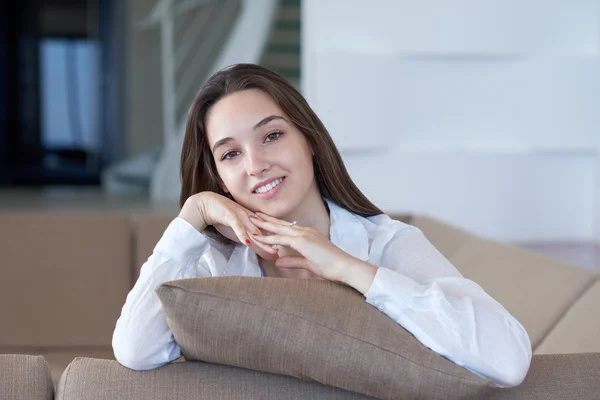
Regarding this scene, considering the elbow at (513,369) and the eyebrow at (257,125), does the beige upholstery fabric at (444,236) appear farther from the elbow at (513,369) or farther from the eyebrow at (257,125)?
the elbow at (513,369)

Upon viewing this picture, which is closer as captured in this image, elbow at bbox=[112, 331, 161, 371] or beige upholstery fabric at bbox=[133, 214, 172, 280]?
elbow at bbox=[112, 331, 161, 371]

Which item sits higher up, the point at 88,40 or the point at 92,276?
the point at 88,40

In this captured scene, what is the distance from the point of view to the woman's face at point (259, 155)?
59.7 inches

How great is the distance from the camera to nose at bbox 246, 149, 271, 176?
1.49 metres

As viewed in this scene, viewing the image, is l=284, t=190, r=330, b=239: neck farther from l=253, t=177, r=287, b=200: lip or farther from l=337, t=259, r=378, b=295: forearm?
l=337, t=259, r=378, b=295: forearm

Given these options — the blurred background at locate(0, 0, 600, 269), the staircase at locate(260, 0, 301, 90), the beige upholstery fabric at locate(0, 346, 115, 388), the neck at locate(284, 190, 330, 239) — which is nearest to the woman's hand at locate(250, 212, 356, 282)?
the neck at locate(284, 190, 330, 239)

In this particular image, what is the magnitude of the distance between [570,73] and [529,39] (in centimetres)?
35

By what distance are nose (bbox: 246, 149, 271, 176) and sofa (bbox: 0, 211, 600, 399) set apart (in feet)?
1.34

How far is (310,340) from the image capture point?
3.59 ft

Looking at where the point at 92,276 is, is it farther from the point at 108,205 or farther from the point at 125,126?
the point at 125,126

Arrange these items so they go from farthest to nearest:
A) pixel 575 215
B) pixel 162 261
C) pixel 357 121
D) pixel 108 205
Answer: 1. pixel 108 205
2. pixel 575 215
3. pixel 357 121
4. pixel 162 261

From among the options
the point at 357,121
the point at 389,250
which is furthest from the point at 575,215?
the point at 389,250

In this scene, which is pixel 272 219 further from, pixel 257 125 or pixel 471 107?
pixel 471 107

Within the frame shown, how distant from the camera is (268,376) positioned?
1.16 meters
